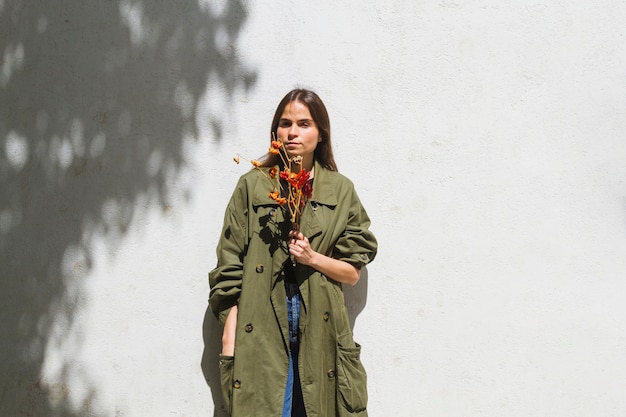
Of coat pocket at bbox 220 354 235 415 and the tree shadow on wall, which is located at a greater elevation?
the tree shadow on wall

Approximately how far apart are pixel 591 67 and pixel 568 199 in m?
0.69

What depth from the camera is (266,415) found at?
3.31 m

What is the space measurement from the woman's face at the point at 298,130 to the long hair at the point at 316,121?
23 mm

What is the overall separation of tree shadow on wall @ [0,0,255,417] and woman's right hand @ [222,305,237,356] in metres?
0.82

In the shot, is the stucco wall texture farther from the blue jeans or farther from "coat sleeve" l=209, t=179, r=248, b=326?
the blue jeans

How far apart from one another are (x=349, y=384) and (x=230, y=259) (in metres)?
0.79

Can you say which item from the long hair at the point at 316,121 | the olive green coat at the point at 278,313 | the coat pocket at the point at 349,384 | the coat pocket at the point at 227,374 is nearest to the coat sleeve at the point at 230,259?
the olive green coat at the point at 278,313

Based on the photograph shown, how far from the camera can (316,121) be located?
3545mm

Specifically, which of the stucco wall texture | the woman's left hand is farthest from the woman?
the stucco wall texture

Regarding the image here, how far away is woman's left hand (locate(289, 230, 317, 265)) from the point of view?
3250 mm

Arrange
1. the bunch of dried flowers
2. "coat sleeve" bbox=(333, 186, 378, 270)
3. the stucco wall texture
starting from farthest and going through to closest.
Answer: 1. the stucco wall texture
2. "coat sleeve" bbox=(333, 186, 378, 270)
3. the bunch of dried flowers

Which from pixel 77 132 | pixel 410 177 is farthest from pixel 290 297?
pixel 77 132

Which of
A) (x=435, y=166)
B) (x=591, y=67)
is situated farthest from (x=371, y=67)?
(x=591, y=67)

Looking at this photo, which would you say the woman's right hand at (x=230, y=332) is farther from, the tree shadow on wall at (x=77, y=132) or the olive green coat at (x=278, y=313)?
the tree shadow on wall at (x=77, y=132)
